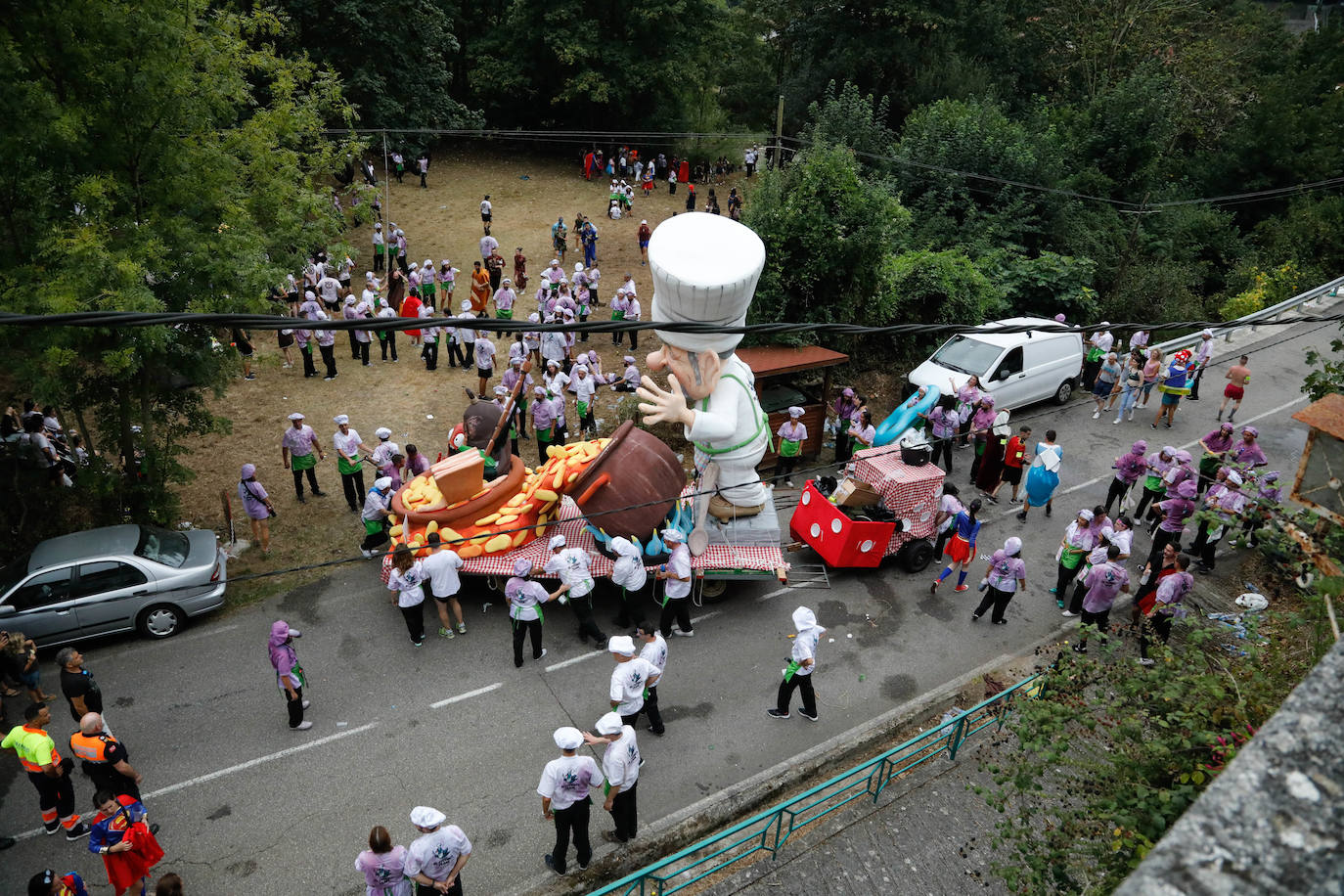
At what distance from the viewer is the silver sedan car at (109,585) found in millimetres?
10383

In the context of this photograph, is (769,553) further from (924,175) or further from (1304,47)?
(1304,47)

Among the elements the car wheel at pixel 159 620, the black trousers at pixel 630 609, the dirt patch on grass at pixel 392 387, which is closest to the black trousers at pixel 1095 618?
the black trousers at pixel 630 609

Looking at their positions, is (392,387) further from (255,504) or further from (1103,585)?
(1103,585)

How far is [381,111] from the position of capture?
96.5 feet

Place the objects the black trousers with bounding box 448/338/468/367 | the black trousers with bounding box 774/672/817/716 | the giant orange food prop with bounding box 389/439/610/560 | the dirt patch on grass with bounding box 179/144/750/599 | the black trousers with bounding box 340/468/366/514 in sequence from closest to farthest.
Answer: the black trousers with bounding box 774/672/817/716
the giant orange food prop with bounding box 389/439/610/560
the black trousers with bounding box 340/468/366/514
the dirt patch on grass with bounding box 179/144/750/599
the black trousers with bounding box 448/338/468/367

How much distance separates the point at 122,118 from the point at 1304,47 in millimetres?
42542

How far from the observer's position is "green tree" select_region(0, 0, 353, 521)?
10.2 metres

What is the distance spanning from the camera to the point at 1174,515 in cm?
1198

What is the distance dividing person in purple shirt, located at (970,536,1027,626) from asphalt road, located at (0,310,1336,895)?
0.98ft

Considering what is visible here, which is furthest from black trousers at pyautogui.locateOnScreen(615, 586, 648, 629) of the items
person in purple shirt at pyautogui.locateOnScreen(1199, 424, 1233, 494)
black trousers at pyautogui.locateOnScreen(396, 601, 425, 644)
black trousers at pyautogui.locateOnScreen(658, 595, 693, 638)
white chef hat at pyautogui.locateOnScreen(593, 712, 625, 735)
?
person in purple shirt at pyautogui.locateOnScreen(1199, 424, 1233, 494)

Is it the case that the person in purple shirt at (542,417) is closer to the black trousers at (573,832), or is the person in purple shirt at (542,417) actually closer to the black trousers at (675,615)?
the black trousers at (675,615)

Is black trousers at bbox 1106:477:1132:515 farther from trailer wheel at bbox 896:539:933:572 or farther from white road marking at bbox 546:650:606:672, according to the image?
white road marking at bbox 546:650:606:672

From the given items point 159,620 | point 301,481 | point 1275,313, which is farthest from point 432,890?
point 1275,313

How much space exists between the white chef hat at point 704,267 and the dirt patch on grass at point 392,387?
636 centimetres
